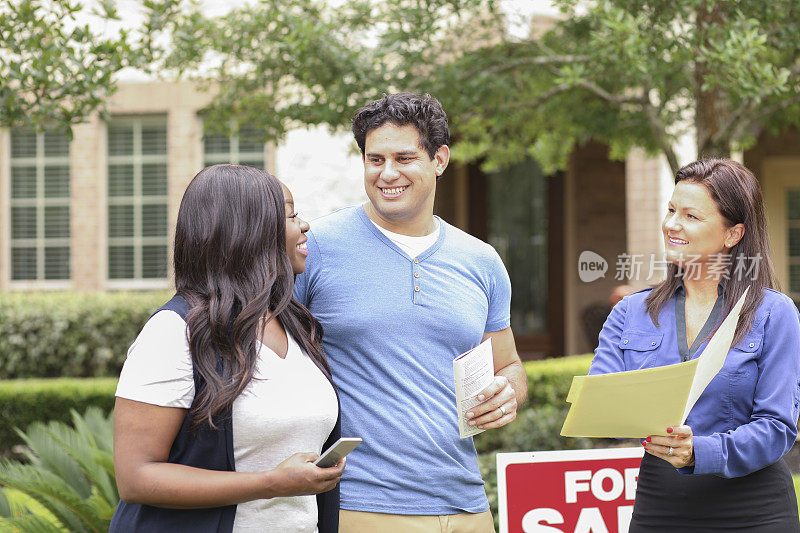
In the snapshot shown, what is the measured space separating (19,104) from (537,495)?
9.88 feet

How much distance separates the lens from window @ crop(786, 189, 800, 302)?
11.3m

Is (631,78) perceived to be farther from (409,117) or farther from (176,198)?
(176,198)

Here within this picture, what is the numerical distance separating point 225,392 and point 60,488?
2527mm

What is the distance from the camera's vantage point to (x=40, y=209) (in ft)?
35.3

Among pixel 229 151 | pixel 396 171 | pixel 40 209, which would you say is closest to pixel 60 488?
pixel 396 171

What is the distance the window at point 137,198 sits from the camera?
1075 centimetres

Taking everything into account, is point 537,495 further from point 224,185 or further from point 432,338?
point 224,185

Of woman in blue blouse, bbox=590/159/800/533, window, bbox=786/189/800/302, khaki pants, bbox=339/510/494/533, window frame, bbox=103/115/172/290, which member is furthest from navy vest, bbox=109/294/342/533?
window, bbox=786/189/800/302

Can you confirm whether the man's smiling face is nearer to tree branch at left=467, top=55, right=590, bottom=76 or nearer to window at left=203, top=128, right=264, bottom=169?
tree branch at left=467, top=55, right=590, bottom=76

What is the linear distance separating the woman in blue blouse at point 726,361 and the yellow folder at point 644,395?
0.23 feet

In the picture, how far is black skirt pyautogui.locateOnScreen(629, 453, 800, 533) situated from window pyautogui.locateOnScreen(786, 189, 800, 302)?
9656mm

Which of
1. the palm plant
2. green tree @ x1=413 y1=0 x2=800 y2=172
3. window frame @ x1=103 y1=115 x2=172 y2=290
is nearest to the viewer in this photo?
the palm plant

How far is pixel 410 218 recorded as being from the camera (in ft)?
9.30

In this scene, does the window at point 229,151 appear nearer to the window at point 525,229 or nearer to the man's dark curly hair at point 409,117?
the window at point 525,229
